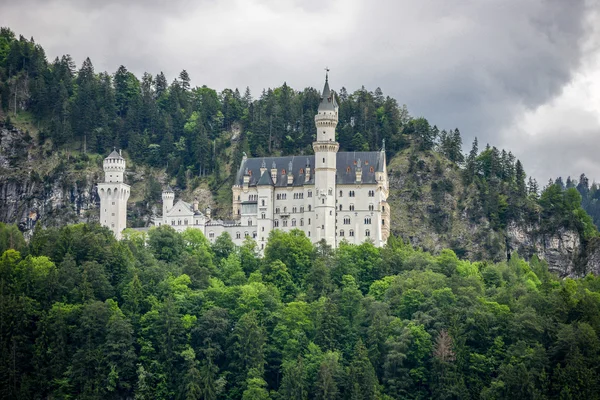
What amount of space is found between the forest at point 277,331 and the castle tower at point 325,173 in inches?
389

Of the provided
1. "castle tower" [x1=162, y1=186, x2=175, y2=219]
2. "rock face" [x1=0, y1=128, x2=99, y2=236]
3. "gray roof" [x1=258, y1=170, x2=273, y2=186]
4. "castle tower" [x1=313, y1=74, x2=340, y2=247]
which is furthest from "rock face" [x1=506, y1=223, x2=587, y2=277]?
Result: "rock face" [x1=0, y1=128, x2=99, y2=236]

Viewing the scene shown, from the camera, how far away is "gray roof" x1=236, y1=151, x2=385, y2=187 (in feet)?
385

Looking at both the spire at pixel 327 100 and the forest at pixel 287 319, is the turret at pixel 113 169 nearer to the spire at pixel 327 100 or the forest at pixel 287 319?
the forest at pixel 287 319

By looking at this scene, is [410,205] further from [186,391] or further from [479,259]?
[186,391]

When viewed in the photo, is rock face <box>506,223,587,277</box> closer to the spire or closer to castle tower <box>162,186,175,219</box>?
the spire

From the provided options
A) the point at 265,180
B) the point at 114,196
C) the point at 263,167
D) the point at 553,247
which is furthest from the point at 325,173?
the point at 553,247

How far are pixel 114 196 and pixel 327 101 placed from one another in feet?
79.6

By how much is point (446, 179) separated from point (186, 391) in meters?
50.4

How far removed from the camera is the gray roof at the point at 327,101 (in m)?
118

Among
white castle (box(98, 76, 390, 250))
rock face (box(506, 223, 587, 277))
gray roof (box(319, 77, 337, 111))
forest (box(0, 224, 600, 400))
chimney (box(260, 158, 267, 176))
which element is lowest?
forest (box(0, 224, 600, 400))

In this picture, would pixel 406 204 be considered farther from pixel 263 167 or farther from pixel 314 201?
pixel 263 167

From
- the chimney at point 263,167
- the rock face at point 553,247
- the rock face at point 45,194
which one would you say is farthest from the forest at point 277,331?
the rock face at point 45,194

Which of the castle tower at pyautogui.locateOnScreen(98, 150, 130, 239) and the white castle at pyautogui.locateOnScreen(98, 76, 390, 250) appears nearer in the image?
the white castle at pyautogui.locateOnScreen(98, 76, 390, 250)

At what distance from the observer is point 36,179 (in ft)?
432
